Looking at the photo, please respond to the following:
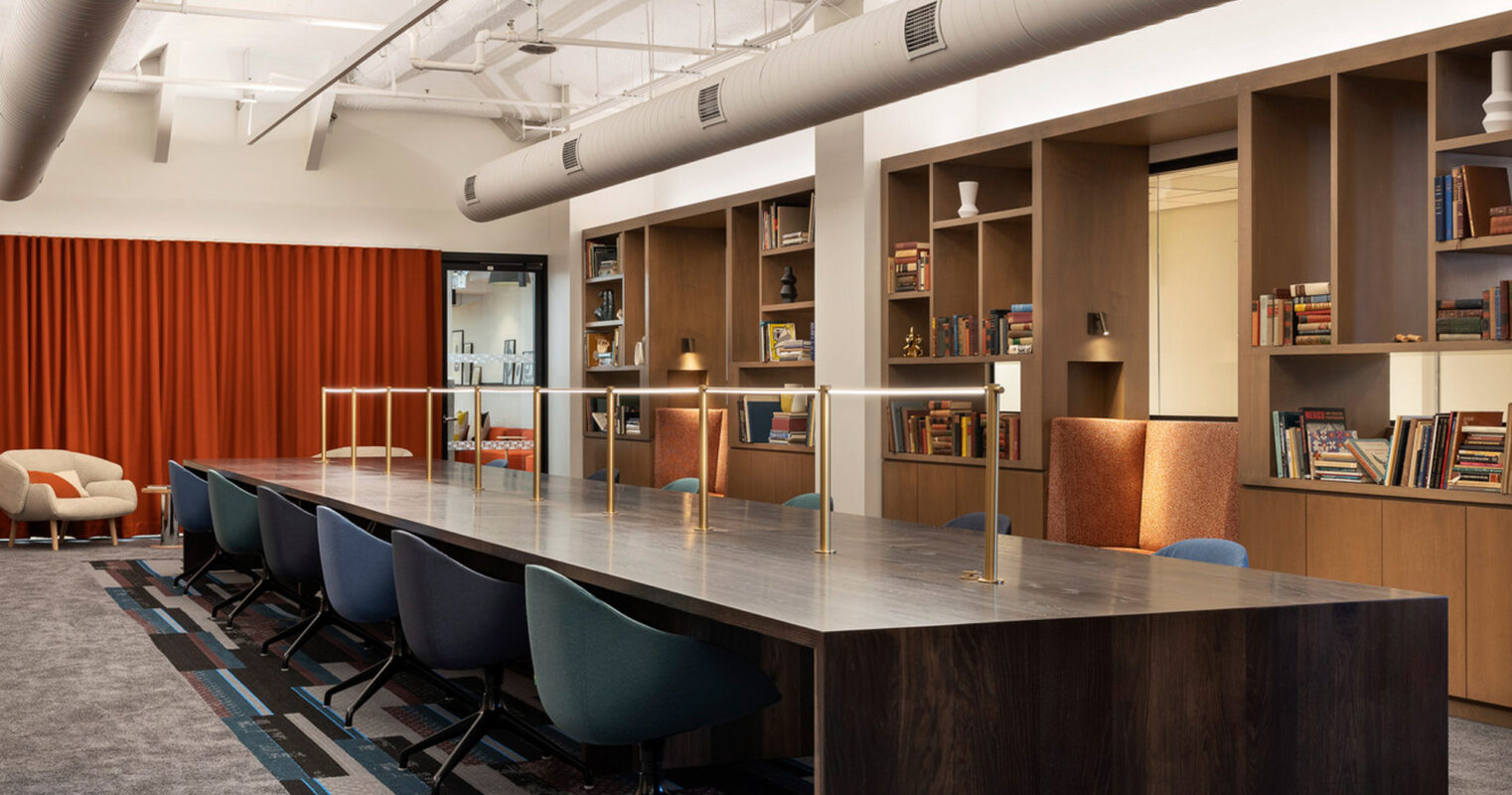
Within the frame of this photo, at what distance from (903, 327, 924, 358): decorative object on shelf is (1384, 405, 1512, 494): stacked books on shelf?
2784 mm

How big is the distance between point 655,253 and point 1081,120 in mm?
4627

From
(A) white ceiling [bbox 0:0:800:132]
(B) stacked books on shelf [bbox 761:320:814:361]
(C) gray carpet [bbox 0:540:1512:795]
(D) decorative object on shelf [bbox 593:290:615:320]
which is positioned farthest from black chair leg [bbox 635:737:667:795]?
(D) decorative object on shelf [bbox 593:290:615:320]

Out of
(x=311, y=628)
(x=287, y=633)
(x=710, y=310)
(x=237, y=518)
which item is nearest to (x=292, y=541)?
(x=311, y=628)

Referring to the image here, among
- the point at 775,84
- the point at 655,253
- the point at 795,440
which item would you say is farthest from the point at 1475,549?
the point at 655,253

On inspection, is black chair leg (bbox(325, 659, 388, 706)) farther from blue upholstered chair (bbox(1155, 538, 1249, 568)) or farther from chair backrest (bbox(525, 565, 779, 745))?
blue upholstered chair (bbox(1155, 538, 1249, 568))

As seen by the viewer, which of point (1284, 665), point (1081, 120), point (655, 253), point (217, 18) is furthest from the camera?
point (655, 253)

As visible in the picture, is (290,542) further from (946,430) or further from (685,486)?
(946,430)

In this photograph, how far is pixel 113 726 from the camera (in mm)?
4711

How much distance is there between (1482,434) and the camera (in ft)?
15.6

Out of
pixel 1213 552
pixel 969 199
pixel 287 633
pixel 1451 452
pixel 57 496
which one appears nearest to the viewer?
Result: pixel 1213 552

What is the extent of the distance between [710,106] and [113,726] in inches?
136

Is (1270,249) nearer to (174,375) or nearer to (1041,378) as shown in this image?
(1041,378)

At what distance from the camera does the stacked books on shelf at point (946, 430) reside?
698 centimetres

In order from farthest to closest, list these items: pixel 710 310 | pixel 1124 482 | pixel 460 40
A: pixel 710 310, pixel 460 40, pixel 1124 482
